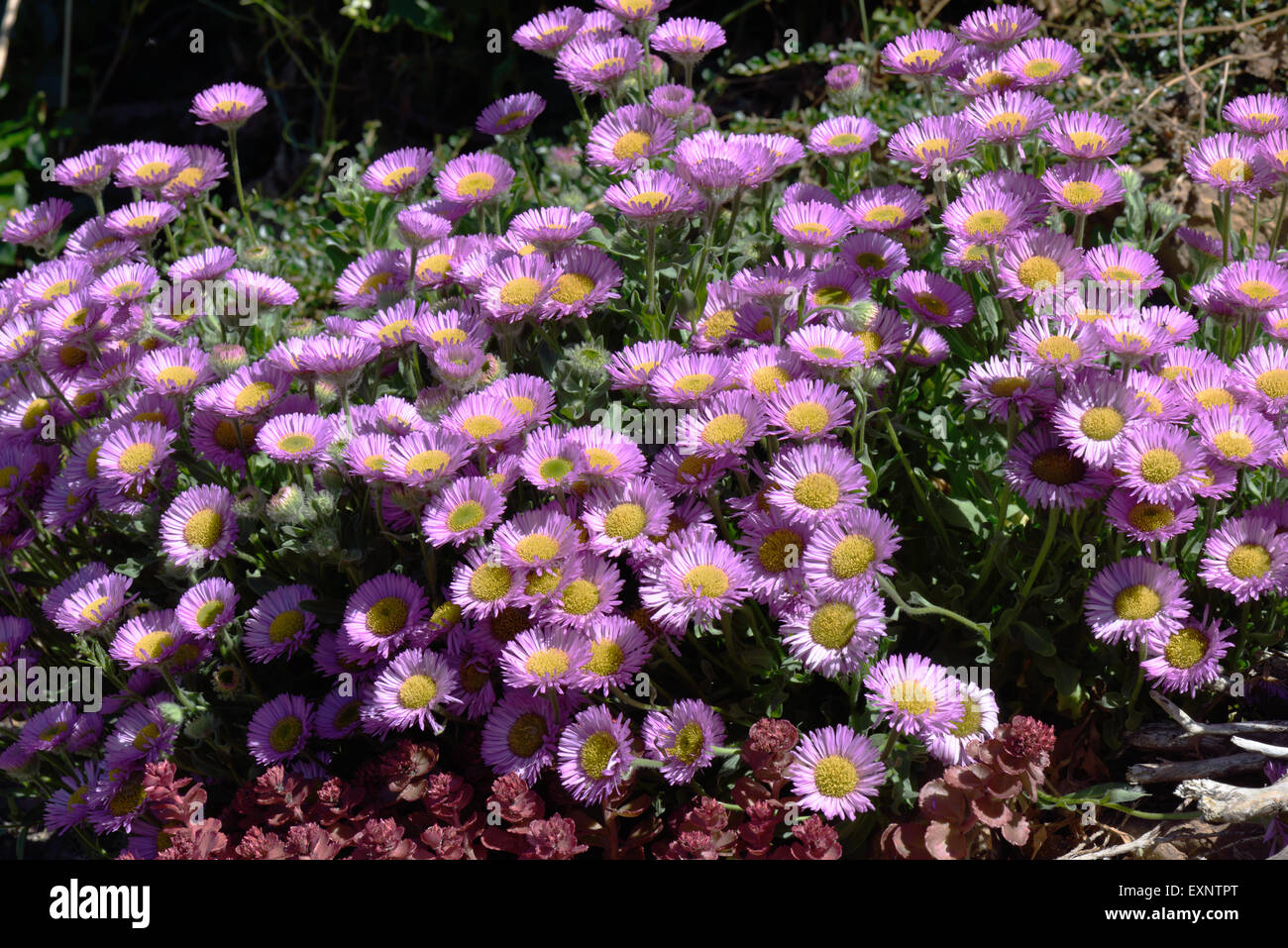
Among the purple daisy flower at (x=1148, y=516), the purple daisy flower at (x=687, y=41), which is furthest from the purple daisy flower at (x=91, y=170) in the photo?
the purple daisy flower at (x=1148, y=516)

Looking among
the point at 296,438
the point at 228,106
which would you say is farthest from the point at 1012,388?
the point at 228,106

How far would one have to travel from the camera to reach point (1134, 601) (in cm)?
228

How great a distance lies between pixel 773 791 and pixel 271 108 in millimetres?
4999

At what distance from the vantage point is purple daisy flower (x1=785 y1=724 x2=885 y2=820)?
2.23m

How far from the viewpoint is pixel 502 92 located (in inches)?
224

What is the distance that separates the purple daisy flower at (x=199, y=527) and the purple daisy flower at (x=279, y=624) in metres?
0.15

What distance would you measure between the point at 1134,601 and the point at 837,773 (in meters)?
0.61

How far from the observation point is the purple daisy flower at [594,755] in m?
2.35

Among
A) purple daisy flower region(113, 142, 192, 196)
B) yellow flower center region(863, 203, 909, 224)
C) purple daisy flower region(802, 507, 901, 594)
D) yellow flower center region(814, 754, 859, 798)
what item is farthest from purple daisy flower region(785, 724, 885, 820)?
purple daisy flower region(113, 142, 192, 196)

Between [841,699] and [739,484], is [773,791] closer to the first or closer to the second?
[841,699]

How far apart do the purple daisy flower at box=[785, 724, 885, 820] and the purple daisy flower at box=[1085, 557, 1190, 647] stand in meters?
0.47

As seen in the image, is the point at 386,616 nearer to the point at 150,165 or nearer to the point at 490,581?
the point at 490,581
